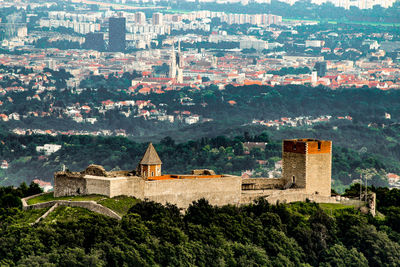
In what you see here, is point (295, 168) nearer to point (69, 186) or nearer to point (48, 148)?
point (69, 186)

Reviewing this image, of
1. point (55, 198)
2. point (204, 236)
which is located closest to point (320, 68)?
point (55, 198)

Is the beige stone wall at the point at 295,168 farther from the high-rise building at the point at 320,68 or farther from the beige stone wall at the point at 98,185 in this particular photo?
the high-rise building at the point at 320,68

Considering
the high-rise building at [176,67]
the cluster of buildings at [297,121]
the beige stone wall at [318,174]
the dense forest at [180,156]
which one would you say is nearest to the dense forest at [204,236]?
the beige stone wall at [318,174]

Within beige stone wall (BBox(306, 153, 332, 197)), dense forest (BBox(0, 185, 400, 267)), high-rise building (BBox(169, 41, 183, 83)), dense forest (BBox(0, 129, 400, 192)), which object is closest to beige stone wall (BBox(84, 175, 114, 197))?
dense forest (BBox(0, 185, 400, 267))

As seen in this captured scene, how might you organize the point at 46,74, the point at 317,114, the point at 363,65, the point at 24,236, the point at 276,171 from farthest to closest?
1. the point at 363,65
2. the point at 46,74
3. the point at 317,114
4. the point at 276,171
5. the point at 24,236

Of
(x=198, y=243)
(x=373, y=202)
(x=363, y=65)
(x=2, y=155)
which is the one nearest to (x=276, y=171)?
(x=2, y=155)

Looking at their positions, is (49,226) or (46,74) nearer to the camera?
(49,226)

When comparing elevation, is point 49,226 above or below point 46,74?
above

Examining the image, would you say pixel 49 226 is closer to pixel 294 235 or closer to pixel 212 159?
pixel 294 235
